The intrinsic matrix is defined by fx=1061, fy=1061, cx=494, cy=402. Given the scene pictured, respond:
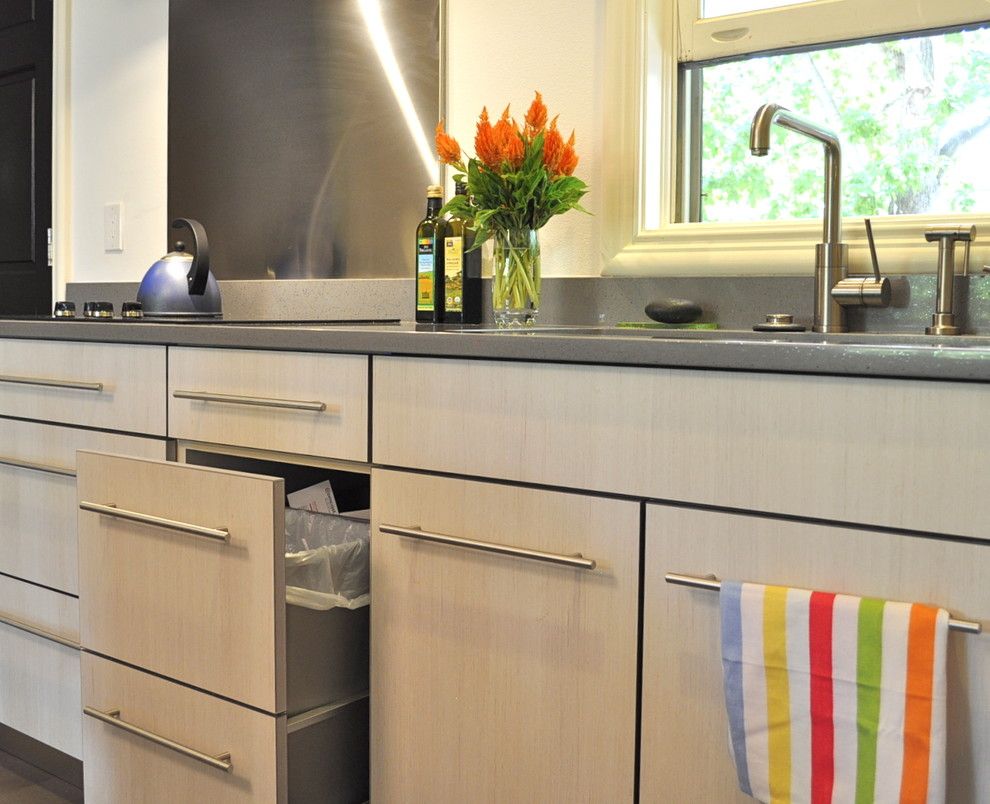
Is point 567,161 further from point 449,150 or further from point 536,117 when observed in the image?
point 449,150

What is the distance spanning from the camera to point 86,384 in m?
1.86

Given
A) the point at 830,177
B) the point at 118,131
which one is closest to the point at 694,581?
the point at 830,177

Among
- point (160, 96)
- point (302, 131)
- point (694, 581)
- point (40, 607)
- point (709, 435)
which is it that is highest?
point (160, 96)

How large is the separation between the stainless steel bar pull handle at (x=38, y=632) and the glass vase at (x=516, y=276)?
3.18ft

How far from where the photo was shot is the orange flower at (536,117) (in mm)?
1810

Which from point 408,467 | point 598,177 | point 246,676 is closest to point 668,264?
point 598,177

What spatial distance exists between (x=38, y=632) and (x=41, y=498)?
0.25 m

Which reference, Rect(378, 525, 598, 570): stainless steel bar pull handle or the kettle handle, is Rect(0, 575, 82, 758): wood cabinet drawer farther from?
Rect(378, 525, 598, 570): stainless steel bar pull handle

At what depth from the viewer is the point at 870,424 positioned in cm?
103

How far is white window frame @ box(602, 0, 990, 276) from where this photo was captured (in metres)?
1.72

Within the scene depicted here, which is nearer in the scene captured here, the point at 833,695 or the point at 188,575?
the point at 833,695

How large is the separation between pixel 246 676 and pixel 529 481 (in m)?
0.46

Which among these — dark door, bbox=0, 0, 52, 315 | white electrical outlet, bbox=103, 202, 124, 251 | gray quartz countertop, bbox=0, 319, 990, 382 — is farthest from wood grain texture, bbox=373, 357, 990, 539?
dark door, bbox=0, 0, 52, 315

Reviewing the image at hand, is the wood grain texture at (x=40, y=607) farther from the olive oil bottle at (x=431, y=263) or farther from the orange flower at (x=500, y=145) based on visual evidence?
the orange flower at (x=500, y=145)
